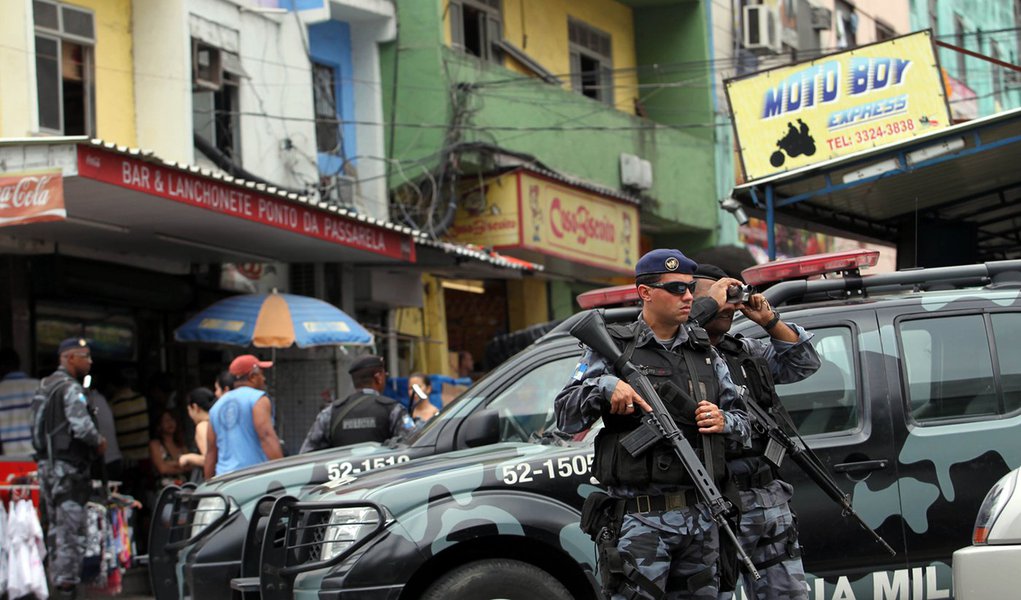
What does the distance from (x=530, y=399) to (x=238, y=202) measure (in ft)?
18.0

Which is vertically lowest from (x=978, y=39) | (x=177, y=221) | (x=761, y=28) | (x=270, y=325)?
(x=270, y=325)

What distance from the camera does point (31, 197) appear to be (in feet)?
31.3

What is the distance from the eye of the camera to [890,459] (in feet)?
19.6

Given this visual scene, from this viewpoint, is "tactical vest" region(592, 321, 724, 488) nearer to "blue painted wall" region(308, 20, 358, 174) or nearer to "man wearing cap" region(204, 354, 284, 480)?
"man wearing cap" region(204, 354, 284, 480)

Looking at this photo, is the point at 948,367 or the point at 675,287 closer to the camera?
the point at 675,287

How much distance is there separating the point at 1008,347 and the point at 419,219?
12.3m

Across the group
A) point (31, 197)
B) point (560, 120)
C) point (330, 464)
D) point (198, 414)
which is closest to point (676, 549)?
point (330, 464)

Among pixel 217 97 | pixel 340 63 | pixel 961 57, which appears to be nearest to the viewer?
pixel 217 97

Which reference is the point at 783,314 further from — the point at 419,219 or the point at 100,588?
the point at 419,219

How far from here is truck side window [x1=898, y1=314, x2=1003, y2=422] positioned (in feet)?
20.0

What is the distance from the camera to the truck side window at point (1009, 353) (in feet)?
20.0

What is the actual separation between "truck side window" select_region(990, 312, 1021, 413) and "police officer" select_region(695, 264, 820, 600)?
4.25 feet

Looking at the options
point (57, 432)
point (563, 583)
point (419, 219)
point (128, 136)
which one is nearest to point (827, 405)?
point (563, 583)

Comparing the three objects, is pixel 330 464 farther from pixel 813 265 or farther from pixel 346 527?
pixel 813 265
